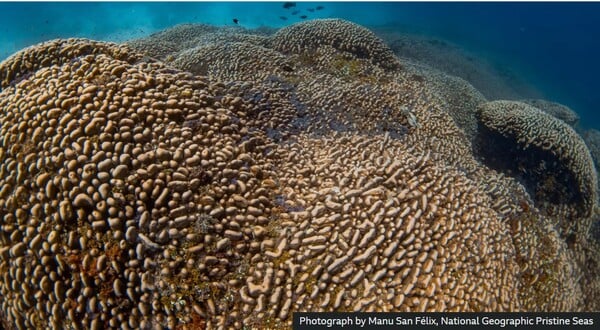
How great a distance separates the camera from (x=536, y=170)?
20.6ft

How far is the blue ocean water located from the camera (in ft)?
123

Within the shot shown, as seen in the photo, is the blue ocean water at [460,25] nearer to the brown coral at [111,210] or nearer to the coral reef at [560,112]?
the coral reef at [560,112]

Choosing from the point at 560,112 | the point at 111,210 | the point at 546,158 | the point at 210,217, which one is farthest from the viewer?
the point at 560,112

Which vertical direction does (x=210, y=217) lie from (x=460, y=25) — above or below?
below

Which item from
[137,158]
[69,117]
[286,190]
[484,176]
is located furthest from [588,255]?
[69,117]

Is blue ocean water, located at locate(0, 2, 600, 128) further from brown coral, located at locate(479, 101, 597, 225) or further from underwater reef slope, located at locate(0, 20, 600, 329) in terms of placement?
underwater reef slope, located at locate(0, 20, 600, 329)

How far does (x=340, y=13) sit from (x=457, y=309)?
7392 centimetres

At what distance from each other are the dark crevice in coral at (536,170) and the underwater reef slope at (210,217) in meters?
2.26

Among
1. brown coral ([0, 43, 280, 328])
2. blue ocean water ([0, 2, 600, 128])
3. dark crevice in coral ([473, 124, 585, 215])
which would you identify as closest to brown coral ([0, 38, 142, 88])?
brown coral ([0, 43, 280, 328])

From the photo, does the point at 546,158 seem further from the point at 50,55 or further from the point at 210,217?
the point at 50,55

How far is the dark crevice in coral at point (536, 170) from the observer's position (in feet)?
19.7

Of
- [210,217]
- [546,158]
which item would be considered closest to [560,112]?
[546,158]

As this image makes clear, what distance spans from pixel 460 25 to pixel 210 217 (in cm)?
6194

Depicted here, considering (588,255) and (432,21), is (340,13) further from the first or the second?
(588,255)
